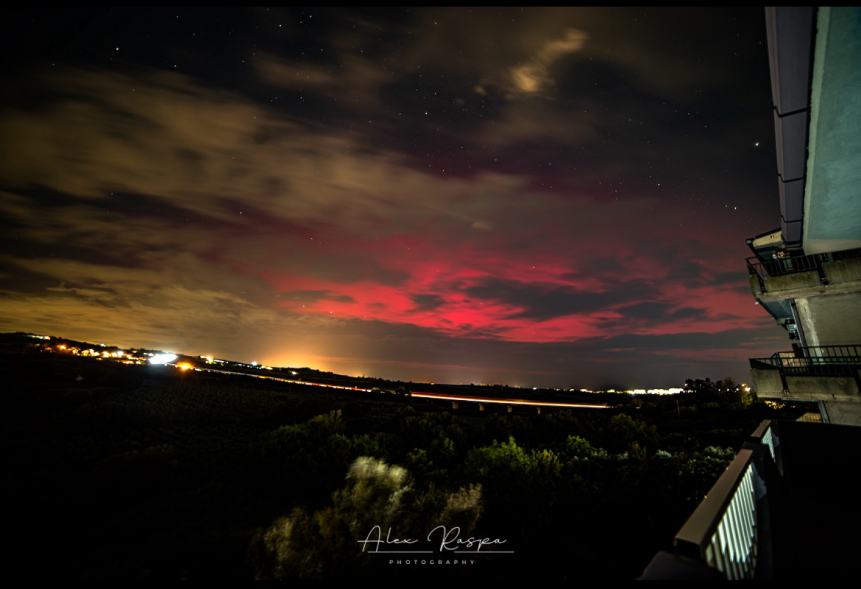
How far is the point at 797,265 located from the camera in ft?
45.7

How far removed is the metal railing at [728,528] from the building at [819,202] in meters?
4.04

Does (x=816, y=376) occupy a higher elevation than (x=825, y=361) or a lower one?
lower

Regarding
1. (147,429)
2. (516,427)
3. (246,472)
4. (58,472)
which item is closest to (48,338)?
(147,429)

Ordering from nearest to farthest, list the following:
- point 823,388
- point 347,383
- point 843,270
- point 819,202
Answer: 1. point 819,202
2. point 823,388
3. point 843,270
4. point 347,383

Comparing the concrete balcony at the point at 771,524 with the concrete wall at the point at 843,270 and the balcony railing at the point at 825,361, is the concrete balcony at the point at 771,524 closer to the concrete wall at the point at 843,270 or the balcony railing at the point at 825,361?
the balcony railing at the point at 825,361

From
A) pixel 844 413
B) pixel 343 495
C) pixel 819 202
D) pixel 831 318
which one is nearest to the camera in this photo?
pixel 819 202

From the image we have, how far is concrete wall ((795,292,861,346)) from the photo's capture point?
12.6m

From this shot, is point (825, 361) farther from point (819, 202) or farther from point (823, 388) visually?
point (819, 202)

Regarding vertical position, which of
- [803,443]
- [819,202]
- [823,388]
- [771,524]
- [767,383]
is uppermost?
[819,202]

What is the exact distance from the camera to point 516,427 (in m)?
29.2

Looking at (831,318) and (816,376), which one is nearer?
(816,376)

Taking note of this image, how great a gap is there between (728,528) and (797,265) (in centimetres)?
1684

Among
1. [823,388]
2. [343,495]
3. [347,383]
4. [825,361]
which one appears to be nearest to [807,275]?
[825,361]

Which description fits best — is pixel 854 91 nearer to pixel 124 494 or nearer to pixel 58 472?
pixel 124 494
